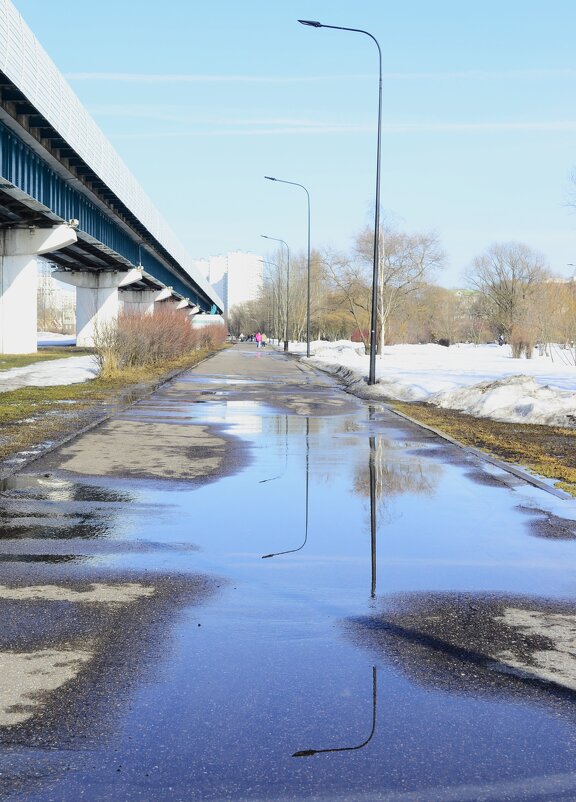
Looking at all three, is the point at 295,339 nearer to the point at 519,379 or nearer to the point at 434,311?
the point at 434,311

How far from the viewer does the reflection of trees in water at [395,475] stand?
32.5 ft

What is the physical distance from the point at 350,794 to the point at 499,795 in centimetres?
52

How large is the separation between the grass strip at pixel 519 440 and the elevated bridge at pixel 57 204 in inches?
614

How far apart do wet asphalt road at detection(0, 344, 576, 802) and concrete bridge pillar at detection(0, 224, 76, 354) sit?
35537 millimetres

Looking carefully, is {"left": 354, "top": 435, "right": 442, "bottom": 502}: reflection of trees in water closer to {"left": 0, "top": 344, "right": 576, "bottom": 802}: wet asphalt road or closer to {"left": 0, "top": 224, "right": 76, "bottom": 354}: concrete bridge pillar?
{"left": 0, "top": 344, "right": 576, "bottom": 802}: wet asphalt road

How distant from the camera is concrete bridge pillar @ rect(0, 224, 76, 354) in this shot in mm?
43906

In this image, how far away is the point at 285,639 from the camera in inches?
194

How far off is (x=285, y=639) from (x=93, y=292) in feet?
215

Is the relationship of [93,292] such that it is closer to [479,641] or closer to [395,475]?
[395,475]

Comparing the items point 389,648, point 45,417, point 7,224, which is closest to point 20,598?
point 389,648

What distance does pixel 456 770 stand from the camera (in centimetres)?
344

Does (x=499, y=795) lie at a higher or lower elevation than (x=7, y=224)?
lower

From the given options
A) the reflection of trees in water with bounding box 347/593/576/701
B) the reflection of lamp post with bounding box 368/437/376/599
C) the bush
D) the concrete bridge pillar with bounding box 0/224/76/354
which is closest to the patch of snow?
the bush

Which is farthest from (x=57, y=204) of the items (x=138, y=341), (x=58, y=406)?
(x=58, y=406)
